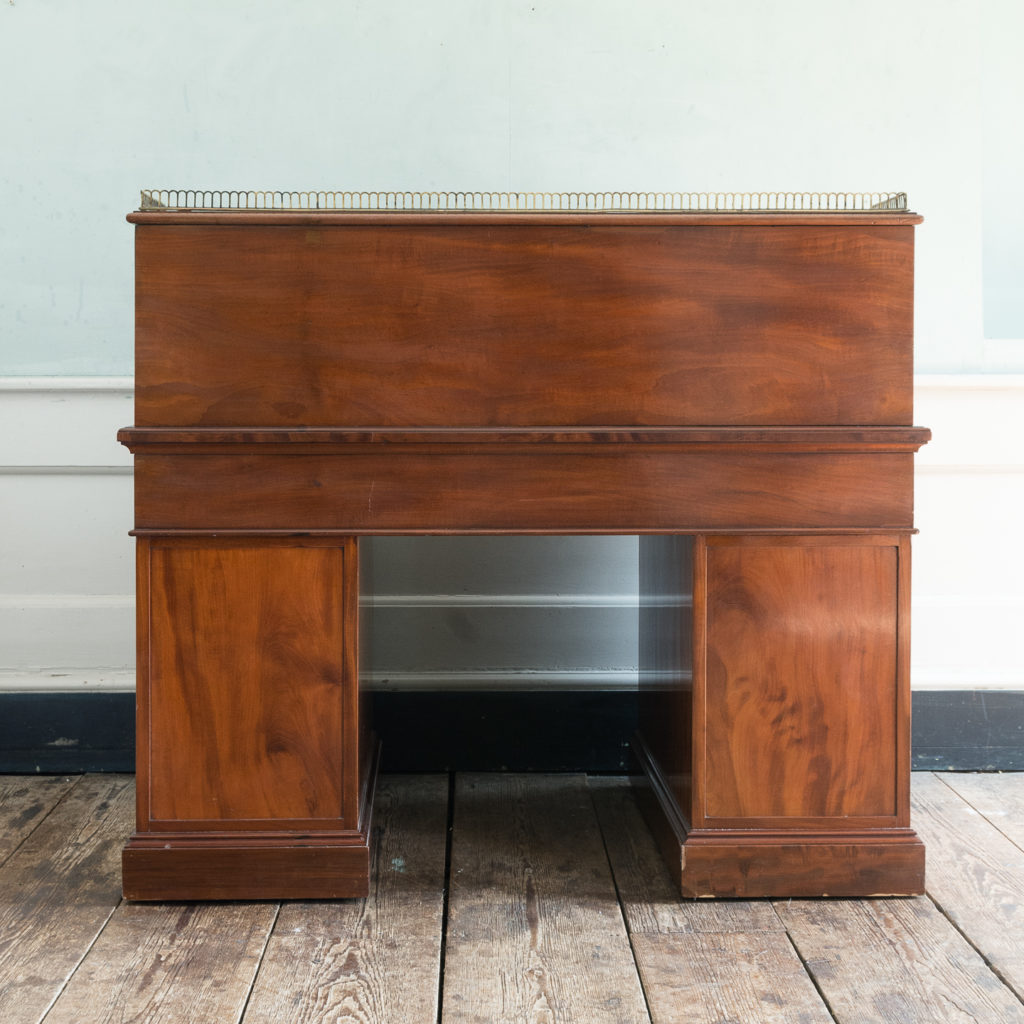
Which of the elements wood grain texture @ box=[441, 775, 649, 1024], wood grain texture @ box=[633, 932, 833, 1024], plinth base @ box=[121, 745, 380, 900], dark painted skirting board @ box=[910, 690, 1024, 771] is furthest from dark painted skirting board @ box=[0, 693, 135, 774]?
dark painted skirting board @ box=[910, 690, 1024, 771]

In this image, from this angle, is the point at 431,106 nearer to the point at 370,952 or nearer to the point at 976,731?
the point at 370,952

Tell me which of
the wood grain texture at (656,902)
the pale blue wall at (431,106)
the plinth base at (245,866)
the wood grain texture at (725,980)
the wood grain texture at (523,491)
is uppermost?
the pale blue wall at (431,106)

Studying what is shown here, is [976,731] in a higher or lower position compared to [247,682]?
lower

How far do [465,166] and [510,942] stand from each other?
4.62 ft

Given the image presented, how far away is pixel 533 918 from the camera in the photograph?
1432mm

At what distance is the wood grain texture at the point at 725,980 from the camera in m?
1.19

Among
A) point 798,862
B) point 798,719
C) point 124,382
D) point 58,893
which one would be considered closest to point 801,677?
point 798,719

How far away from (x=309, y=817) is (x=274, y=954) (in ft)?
0.66

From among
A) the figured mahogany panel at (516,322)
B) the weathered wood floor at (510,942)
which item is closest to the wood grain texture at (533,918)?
the weathered wood floor at (510,942)

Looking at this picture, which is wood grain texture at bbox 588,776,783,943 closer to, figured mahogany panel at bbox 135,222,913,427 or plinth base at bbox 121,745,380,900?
plinth base at bbox 121,745,380,900

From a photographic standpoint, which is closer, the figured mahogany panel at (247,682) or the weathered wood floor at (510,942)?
the weathered wood floor at (510,942)

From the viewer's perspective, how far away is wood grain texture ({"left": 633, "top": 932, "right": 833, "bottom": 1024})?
1.19 metres

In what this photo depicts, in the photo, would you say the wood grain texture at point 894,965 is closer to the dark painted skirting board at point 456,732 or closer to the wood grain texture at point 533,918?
the wood grain texture at point 533,918

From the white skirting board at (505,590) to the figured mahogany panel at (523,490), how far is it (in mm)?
621
